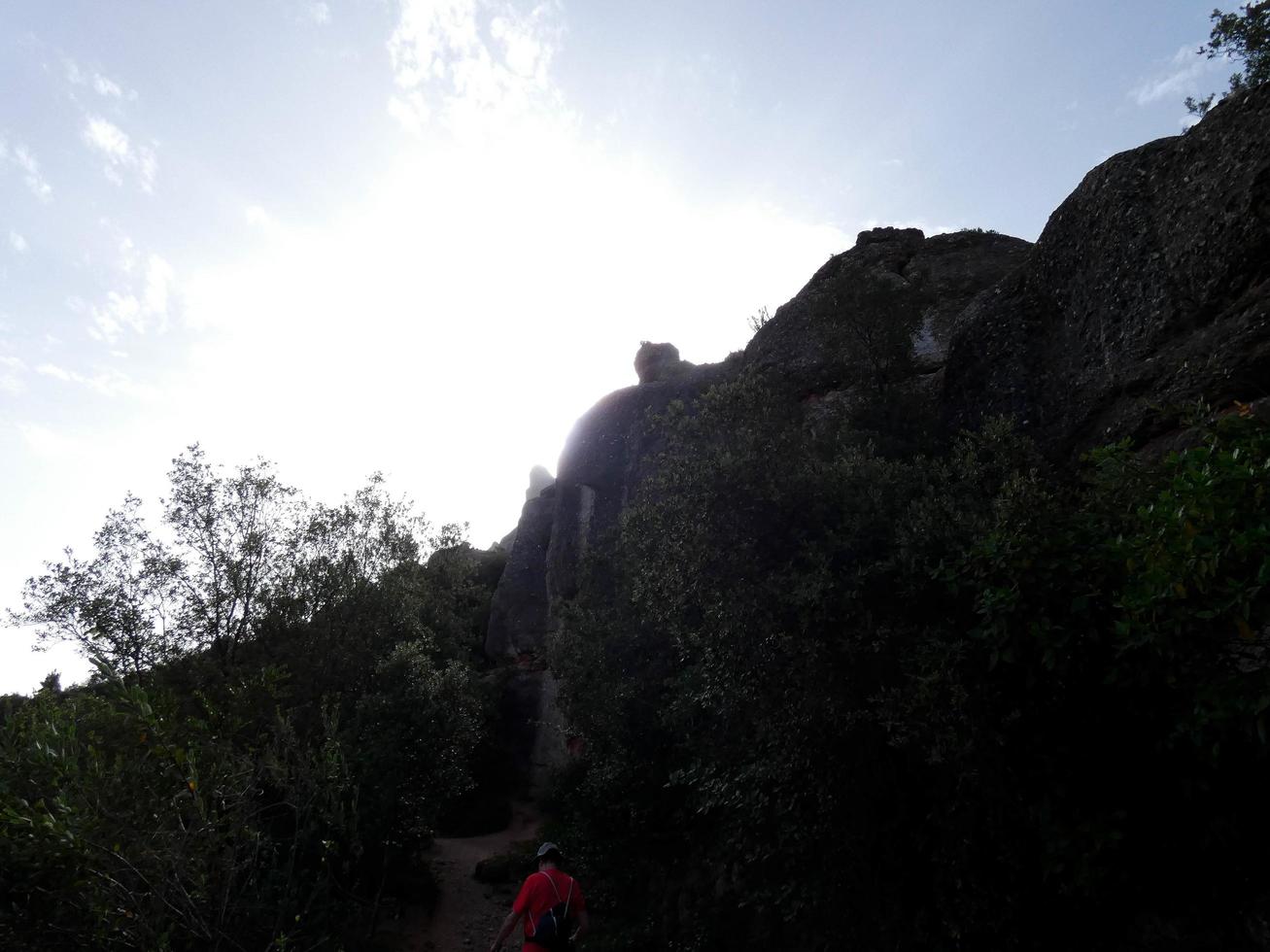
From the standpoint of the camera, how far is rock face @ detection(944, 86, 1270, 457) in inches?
443

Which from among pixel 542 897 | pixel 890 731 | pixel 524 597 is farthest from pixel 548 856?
pixel 524 597

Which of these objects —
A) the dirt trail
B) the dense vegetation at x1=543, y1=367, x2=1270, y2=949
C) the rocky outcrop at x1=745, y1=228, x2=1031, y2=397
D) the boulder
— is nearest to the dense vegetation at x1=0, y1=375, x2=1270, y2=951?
the dense vegetation at x1=543, y1=367, x2=1270, y2=949

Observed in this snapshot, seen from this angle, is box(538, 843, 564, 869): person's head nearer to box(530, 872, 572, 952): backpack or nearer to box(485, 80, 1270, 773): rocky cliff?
box(530, 872, 572, 952): backpack

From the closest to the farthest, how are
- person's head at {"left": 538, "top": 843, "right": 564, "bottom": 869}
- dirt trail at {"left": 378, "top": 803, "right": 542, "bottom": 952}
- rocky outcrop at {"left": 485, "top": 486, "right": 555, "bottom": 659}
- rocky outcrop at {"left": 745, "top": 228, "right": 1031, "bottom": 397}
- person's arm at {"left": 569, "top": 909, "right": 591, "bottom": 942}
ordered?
person's arm at {"left": 569, "top": 909, "right": 591, "bottom": 942}, person's head at {"left": 538, "top": 843, "right": 564, "bottom": 869}, dirt trail at {"left": 378, "top": 803, "right": 542, "bottom": 952}, rocky outcrop at {"left": 745, "top": 228, "right": 1031, "bottom": 397}, rocky outcrop at {"left": 485, "top": 486, "right": 555, "bottom": 659}

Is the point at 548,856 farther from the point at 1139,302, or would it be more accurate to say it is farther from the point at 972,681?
the point at 1139,302

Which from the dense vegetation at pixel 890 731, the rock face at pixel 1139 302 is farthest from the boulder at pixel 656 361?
the dense vegetation at pixel 890 731

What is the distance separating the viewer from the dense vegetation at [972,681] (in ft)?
20.2

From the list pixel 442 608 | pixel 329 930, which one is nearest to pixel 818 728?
pixel 329 930

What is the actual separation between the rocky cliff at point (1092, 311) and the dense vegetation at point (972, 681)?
1.83m

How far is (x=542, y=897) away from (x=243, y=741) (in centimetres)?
731

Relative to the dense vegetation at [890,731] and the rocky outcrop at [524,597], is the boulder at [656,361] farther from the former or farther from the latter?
the dense vegetation at [890,731]

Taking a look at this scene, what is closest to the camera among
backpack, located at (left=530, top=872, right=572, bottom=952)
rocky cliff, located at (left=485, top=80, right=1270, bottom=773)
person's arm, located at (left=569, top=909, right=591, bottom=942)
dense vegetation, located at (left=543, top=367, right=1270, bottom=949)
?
dense vegetation, located at (left=543, top=367, right=1270, bottom=949)

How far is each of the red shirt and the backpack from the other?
4 cm

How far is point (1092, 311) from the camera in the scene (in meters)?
14.8
